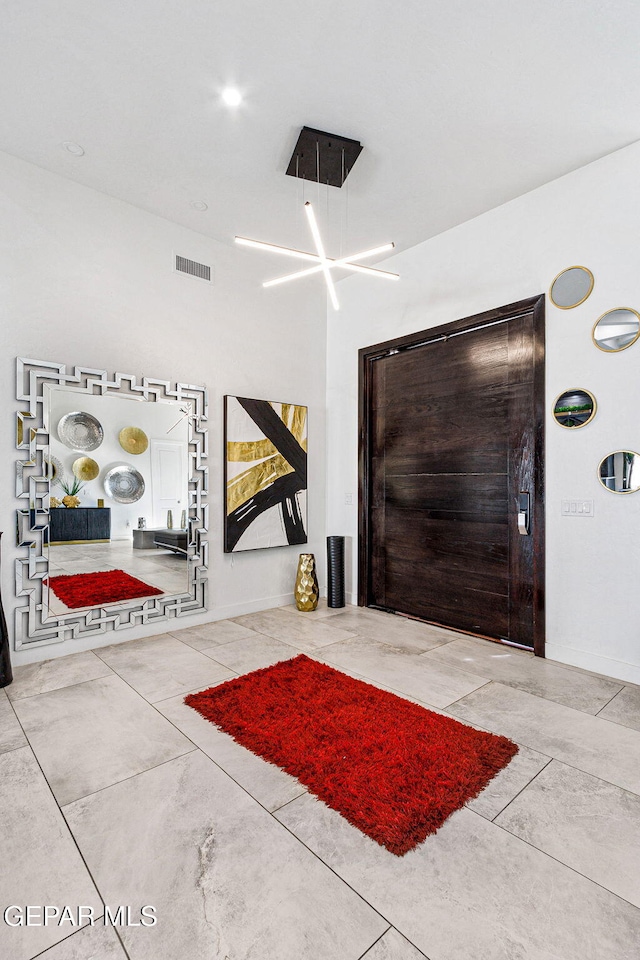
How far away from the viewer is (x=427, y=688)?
2.72m

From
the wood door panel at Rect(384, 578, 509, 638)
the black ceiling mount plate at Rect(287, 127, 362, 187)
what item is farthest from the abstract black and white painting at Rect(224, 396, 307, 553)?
the black ceiling mount plate at Rect(287, 127, 362, 187)

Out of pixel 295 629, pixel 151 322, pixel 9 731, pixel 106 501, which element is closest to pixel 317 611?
pixel 295 629

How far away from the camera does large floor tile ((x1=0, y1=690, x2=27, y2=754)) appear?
2.14 meters

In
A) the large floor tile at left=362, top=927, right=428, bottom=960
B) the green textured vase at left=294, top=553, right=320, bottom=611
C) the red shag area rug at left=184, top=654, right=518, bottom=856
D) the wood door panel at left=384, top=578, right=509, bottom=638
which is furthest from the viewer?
the green textured vase at left=294, top=553, right=320, bottom=611

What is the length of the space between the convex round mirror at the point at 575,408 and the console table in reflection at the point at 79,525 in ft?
10.4

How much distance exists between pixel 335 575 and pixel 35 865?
Result: 321cm

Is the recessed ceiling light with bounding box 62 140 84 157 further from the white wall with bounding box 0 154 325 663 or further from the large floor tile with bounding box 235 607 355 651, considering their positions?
the large floor tile with bounding box 235 607 355 651

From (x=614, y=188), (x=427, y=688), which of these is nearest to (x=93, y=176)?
(x=614, y=188)

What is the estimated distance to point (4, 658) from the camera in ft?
8.98

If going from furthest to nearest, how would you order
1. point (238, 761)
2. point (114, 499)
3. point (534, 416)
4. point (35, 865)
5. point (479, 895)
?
point (114, 499) → point (534, 416) → point (238, 761) → point (35, 865) → point (479, 895)

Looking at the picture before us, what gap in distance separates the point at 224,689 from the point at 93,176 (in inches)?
133

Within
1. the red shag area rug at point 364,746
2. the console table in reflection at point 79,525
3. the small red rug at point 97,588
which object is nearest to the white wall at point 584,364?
the red shag area rug at point 364,746

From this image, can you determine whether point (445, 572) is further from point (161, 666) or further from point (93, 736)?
point (93, 736)

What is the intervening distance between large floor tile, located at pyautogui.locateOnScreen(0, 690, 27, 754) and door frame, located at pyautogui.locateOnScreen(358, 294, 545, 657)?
2.89m
